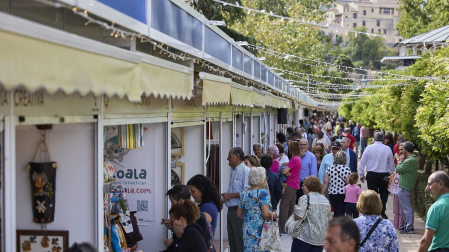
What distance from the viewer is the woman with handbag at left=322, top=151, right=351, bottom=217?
24.9ft

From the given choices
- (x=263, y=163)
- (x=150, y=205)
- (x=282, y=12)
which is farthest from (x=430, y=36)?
(x=150, y=205)

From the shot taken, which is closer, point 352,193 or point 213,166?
point 352,193

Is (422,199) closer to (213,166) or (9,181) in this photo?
(213,166)

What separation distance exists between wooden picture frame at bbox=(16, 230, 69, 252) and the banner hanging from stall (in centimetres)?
180

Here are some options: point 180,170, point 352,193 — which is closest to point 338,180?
→ point 352,193

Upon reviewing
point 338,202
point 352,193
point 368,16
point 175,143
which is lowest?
point 338,202

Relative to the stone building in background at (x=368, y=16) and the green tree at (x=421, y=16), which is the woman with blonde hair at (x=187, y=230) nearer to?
the green tree at (x=421, y=16)

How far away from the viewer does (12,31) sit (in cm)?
182

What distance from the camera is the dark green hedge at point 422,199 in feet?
30.8

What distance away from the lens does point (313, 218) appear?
5227mm

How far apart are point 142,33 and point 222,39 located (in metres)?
3.32

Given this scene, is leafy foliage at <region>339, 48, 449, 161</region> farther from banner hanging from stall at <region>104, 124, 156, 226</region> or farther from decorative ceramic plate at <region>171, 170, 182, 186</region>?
banner hanging from stall at <region>104, 124, 156, 226</region>

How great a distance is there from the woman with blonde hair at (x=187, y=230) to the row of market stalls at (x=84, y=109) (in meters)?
0.69

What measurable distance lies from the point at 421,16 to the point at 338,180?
40614 millimetres
